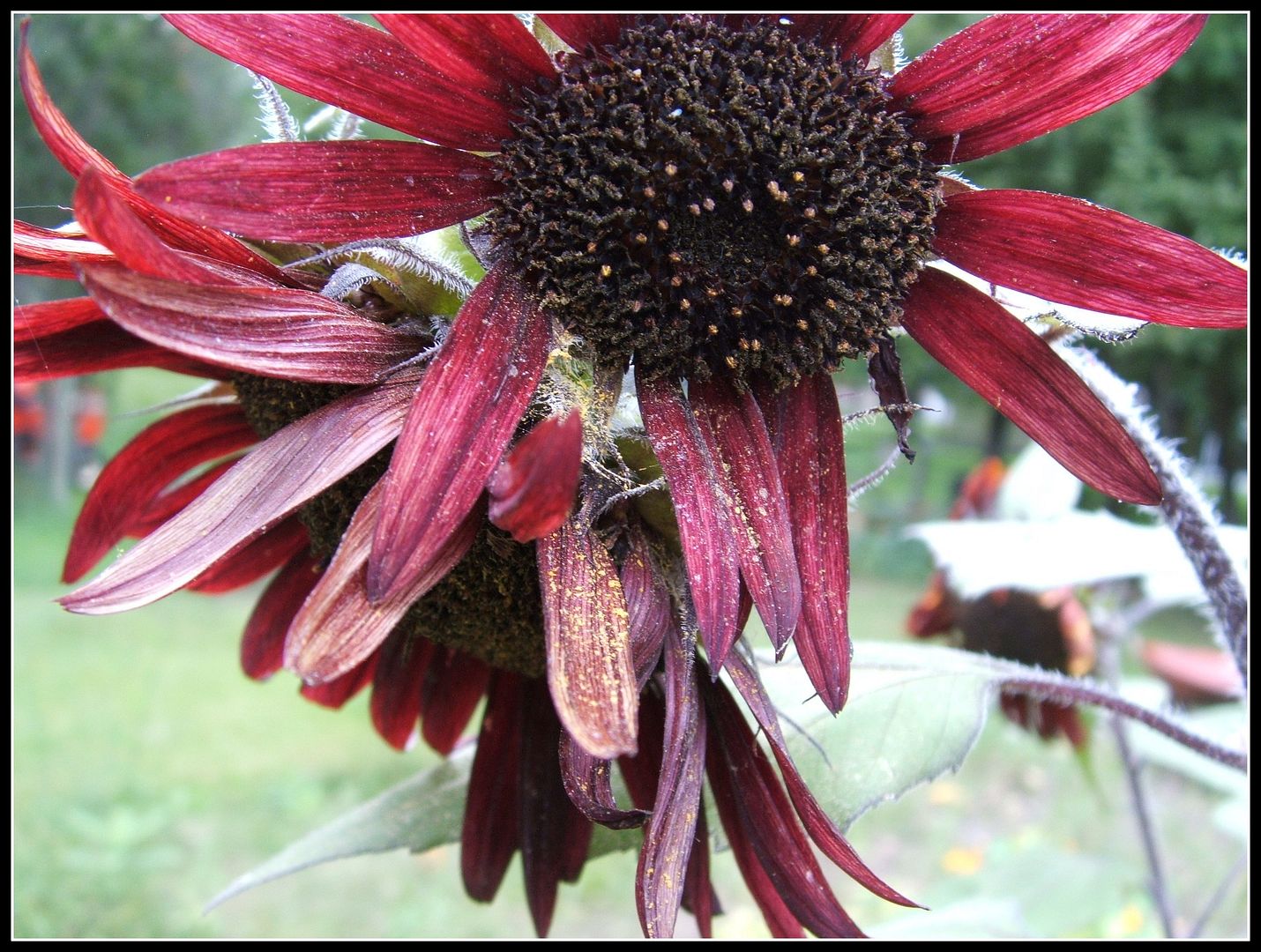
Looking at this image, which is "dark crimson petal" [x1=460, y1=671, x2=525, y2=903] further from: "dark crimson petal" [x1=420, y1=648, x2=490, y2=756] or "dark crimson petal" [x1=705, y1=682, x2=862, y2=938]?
"dark crimson petal" [x1=705, y1=682, x2=862, y2=938]

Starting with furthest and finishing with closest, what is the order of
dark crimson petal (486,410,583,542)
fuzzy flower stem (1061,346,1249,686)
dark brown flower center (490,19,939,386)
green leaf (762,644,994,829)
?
fuzzy flower stem (1061,346,1249,686) < green leaf (762,644,994,829) < dark brown flower center (490,19,939,386) < dark crimson petal (486,410,583,542)

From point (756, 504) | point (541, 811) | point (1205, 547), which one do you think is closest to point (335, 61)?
point (756, 504)

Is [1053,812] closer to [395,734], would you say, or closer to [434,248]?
[395,734]

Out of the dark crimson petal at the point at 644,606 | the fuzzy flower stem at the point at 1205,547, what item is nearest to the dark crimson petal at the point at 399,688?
the dark crimson petal at the point at 644,606

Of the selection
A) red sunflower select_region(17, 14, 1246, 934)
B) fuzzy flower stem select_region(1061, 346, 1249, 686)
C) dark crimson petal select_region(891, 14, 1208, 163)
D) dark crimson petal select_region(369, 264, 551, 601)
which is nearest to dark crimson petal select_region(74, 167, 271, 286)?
red sunflower select_region(17, 14, 1246, 934)

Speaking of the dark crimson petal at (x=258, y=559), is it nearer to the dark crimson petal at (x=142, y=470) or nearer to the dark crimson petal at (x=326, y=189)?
the dark crimson petal at (x=142, y=470)

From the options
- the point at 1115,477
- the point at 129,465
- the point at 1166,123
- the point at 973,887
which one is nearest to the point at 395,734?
the point at 129,465
